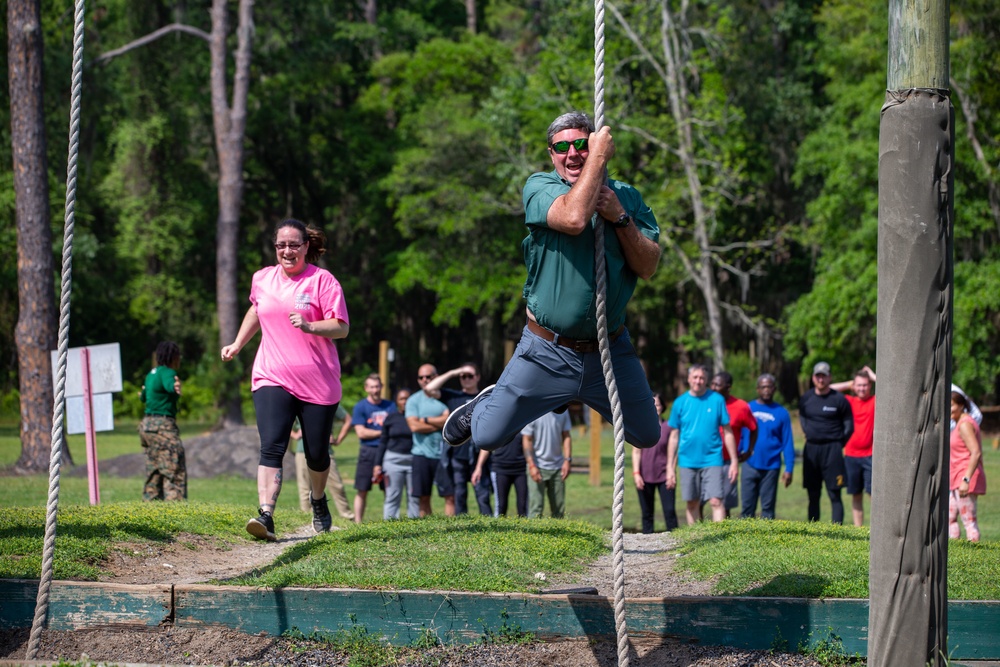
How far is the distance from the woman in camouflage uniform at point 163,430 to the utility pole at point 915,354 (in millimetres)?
8829

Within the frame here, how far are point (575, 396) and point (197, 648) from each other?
261cm

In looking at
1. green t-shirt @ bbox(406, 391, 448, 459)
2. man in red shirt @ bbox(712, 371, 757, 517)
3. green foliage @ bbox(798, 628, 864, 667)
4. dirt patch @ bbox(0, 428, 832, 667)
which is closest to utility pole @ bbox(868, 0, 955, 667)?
green foliage @ bbox(798, 628, 864, 667)

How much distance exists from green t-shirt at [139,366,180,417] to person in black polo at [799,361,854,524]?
24.6ft

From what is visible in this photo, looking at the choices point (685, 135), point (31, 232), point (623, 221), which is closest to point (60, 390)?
point (623, 221)

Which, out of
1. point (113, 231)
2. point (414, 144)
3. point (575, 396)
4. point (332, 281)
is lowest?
point (575, 396)

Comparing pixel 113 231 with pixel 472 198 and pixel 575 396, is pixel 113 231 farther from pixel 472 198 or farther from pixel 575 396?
pixel 575 396

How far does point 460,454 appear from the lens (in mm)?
13203

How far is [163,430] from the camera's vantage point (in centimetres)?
1216

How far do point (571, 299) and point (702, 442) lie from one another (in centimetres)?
700

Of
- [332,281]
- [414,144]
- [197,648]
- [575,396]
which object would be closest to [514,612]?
[575,396]

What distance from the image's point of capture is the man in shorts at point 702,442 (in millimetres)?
12086

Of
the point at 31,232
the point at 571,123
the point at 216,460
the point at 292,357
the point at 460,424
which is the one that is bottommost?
the point at 216,460

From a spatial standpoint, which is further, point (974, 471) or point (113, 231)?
point (113, 231)

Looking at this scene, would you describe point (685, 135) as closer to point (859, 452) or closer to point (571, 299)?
point (859, 452)
